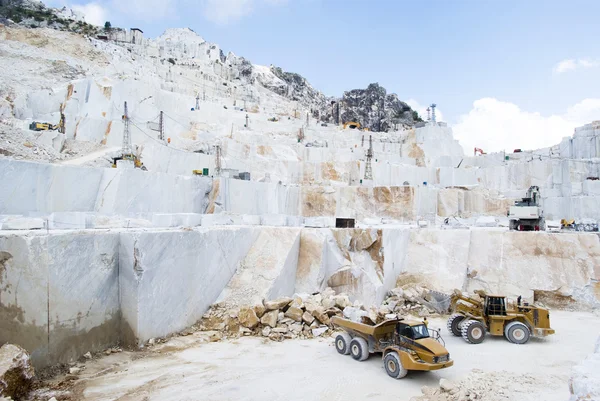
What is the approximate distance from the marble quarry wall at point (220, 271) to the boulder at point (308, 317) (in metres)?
2.04

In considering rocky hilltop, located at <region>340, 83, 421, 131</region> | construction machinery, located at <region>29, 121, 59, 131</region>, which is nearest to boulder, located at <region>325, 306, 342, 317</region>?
construction machinery, located at <region>29, 121, 59, 131</region>

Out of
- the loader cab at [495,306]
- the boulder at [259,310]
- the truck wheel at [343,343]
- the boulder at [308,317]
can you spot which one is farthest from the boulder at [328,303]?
the loader cab at [495,306]

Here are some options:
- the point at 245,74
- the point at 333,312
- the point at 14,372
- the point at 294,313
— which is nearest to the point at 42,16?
the point at 245,74

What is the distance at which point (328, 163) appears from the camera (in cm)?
3400

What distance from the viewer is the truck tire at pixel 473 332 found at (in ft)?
33.0

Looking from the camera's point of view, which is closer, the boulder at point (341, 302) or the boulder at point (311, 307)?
the boulder at point (311, 307)

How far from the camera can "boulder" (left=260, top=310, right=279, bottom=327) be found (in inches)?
403

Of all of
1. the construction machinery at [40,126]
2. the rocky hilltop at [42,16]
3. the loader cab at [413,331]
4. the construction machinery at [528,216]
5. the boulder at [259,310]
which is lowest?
the boulder at [259,310]

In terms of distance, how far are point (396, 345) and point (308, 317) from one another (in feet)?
10.5

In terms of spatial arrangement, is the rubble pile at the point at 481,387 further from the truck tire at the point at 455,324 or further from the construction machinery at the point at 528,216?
the construction machinery at the point at 528,216

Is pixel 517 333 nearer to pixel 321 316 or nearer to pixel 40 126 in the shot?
pixel 321 316

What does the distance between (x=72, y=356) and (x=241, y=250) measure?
238 inches

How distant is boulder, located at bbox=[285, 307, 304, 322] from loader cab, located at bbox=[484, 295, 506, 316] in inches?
208

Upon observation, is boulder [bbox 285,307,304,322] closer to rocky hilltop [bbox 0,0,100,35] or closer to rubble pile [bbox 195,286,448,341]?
rubble pile [bbox 195,286,448,341]
